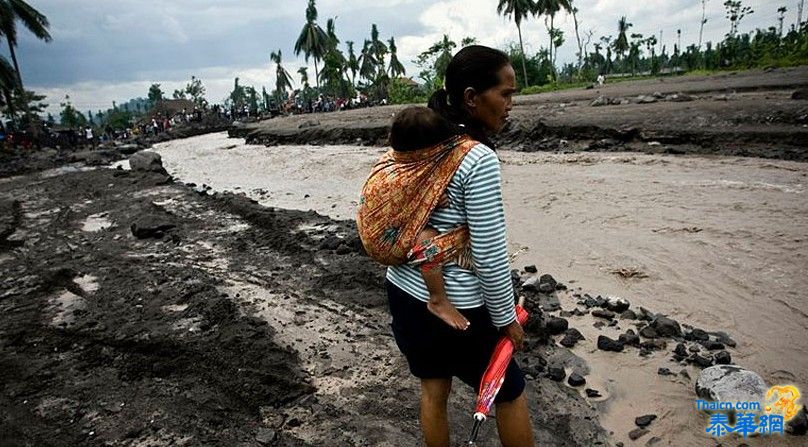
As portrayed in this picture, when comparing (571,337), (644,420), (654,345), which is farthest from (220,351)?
(654,345)

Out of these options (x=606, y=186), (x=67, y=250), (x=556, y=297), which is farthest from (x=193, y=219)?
(x=606, y=186)

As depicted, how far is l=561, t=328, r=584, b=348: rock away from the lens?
347 cm

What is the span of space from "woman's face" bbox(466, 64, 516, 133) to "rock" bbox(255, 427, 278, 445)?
2.04 metres

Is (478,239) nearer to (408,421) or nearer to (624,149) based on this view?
(408,421)

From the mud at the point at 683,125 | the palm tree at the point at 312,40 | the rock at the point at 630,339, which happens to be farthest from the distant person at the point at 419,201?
the palm tree at the point at 312,40

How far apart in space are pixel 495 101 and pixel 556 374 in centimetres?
221

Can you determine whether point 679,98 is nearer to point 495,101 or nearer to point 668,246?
point 668,246

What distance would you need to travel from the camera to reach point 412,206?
1486mm

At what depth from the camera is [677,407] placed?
2697 mm

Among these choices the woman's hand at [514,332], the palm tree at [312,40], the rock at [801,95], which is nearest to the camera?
the woman's hand at [514,332]

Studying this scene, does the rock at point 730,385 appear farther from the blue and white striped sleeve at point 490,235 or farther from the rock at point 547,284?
the blue and white striped sleeve at point 490,235

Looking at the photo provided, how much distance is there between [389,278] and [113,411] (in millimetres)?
2218

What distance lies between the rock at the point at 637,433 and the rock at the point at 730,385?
18.4 inches

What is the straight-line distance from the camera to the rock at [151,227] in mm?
7078
